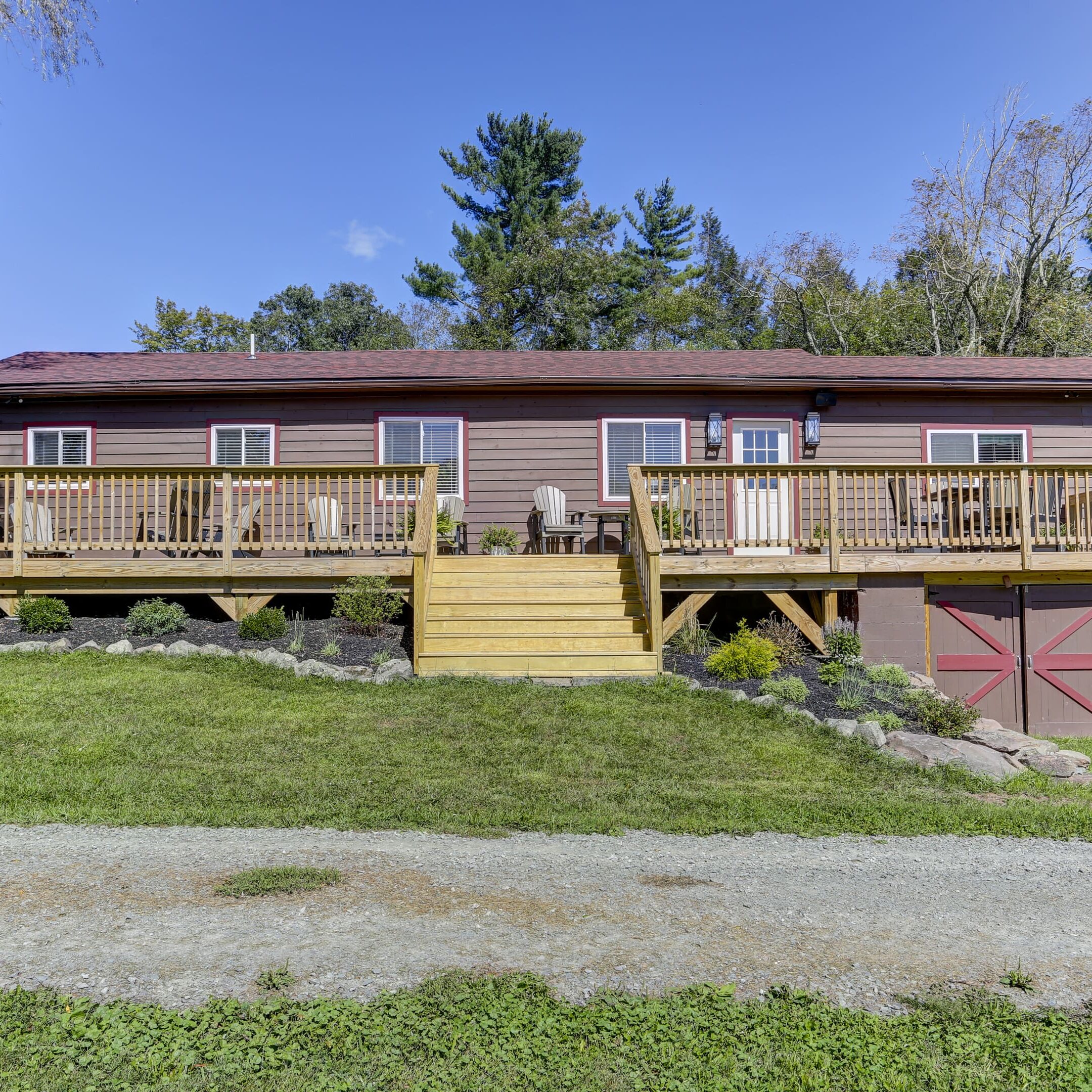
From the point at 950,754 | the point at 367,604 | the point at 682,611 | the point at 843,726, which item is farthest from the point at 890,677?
the point at 367,604

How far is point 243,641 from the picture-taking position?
30.1 ft

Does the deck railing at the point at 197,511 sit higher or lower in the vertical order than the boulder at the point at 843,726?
higher

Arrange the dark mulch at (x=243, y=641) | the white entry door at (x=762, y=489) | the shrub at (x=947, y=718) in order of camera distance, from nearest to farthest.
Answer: the shrub at (x=947, y=718)
the dark mulch at (x=243, y=641)
the white entry door at (x=762, y=489)

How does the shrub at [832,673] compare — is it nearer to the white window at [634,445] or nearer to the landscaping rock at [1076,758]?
the landscaping rock at [1076,758]

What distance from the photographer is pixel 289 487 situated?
1192 cm

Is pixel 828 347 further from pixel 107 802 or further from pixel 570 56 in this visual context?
pixel 107 802

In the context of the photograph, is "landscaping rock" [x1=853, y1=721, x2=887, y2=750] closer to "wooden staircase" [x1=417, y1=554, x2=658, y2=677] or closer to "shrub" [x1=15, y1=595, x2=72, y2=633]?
"wooden staircase" [x1=417, y1=554, x2=658, y2=677]

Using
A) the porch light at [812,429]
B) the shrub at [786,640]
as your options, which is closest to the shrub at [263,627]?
the shrub at [786,640]

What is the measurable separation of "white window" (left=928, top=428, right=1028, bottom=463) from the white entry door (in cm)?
224

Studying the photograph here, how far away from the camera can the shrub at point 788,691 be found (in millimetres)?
7996

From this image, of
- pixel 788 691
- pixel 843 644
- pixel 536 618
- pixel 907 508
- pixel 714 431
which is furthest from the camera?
pixel 714 431

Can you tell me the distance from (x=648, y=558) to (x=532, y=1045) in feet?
21.6

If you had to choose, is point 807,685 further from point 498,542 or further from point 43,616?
point 43,616

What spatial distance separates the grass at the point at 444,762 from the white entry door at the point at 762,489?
2.56 metres
